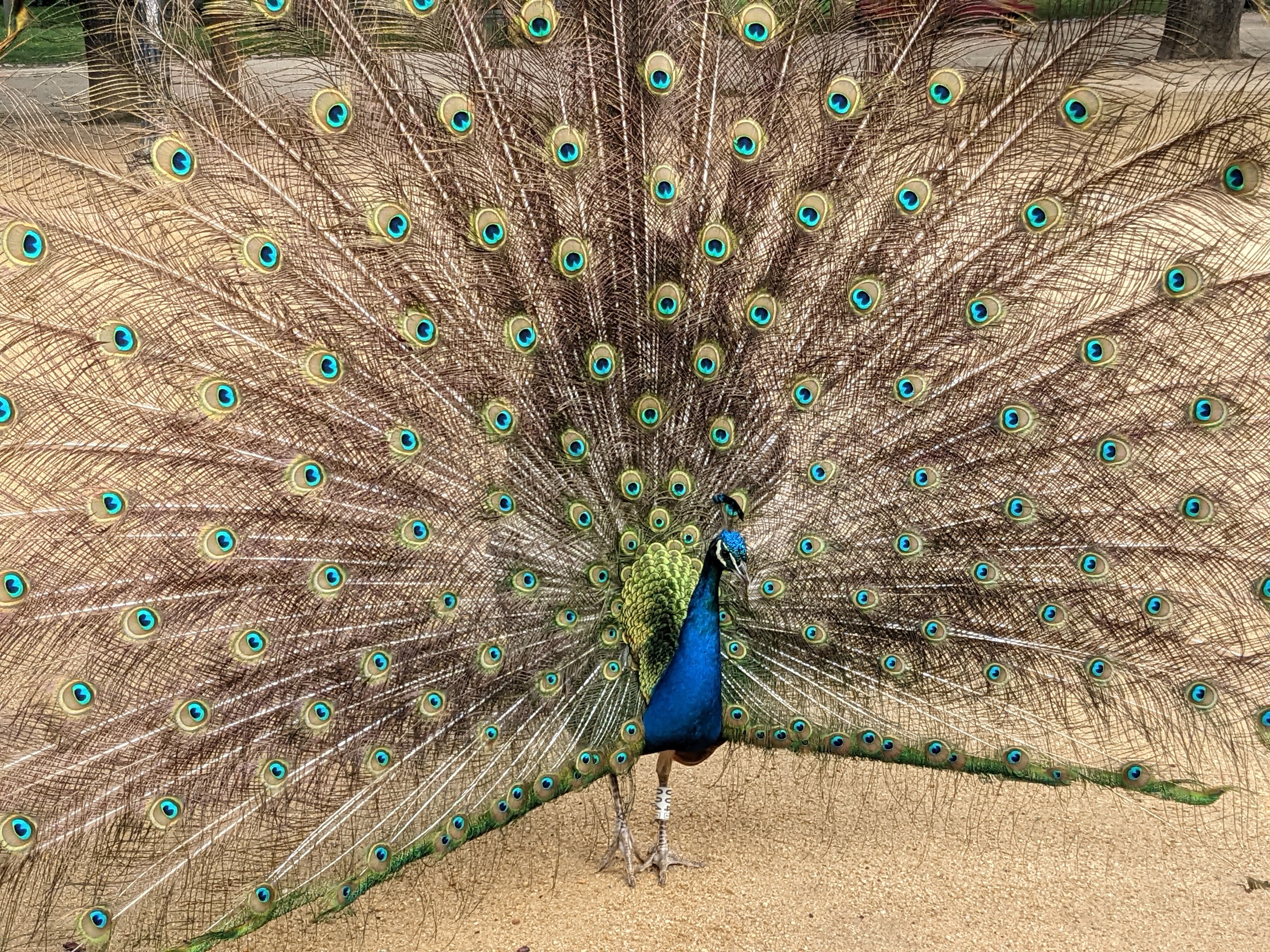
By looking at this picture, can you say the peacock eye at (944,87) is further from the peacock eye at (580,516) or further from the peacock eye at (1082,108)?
the peacock eye at (580,516)

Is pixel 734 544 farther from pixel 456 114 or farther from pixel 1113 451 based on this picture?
pixel 456 114

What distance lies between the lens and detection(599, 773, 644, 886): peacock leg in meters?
3.61

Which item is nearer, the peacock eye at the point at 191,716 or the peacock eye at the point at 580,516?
the peacock eye at the point at 191,716

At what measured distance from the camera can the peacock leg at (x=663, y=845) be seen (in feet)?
11.8

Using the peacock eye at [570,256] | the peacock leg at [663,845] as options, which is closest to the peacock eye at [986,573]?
A: the peacock leg at [663,845]

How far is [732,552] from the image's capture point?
118 inches

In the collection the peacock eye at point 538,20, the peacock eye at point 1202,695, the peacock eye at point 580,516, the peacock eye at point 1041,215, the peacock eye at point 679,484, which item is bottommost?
the peacock eye at point 1202,695

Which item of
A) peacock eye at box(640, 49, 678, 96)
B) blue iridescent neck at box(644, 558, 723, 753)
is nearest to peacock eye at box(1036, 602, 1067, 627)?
blue iridescent neck at box(644, 558, 723, 753)

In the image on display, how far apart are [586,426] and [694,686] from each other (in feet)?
2.69

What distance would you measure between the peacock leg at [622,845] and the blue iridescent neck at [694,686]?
1.23 feet

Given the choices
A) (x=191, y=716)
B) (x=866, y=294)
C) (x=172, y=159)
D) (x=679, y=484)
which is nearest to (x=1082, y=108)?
(x=866, y=294)

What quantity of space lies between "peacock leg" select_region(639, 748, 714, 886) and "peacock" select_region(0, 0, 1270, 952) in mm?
233

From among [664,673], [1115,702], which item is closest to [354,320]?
[664,673]

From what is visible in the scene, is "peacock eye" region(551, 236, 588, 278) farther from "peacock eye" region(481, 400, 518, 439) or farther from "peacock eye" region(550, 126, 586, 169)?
"peacock eye" region(481, 400, 518, 439)
